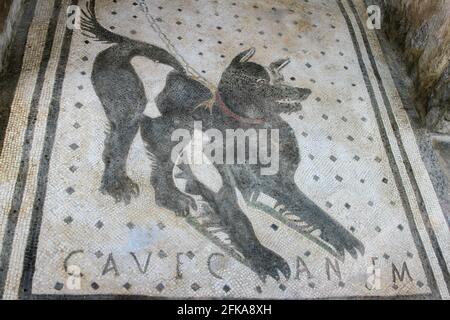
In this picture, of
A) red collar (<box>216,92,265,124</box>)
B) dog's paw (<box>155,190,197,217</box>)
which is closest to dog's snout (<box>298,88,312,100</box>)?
red collar (<box>216,92,265,124</box>)

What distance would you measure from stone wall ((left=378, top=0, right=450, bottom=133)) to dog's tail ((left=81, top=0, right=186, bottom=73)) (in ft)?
8.81

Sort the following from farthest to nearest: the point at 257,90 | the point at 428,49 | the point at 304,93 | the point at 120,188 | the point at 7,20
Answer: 1. the point at 428,49
2. the point at 304,93
3. the point at 257,90
4. the point at 7,20
5. the point at 120,188

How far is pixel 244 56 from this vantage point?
6.37 m

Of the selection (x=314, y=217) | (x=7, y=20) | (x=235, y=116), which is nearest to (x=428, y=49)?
(x=235, y=116)

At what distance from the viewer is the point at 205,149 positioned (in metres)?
5.53

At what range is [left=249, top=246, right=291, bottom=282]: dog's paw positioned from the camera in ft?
16.2

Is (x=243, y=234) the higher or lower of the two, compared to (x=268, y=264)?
higher

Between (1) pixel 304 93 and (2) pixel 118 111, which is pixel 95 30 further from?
(1) pixel 304 93

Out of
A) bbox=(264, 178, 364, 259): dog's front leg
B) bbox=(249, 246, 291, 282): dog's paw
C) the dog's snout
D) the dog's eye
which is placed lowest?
bbox=(249, 246, 291, 282): dog's paw

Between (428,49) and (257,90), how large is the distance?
2000mm

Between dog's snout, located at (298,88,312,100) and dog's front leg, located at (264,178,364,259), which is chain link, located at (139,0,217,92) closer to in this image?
dog's snout, located at (298,88,312,100)
